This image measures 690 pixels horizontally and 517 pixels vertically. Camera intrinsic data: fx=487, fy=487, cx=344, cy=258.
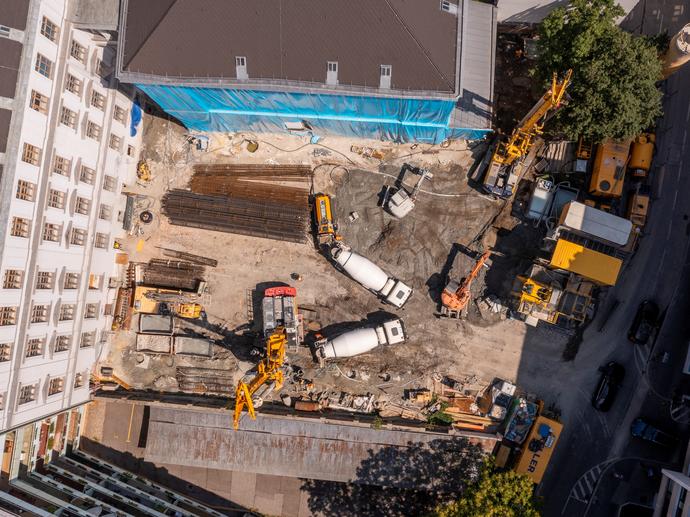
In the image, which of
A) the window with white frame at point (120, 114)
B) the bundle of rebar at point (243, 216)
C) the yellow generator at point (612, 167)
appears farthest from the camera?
the bundle of rebar at point (243, 216)

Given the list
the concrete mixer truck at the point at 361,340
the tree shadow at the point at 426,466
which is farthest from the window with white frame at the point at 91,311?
the tree shadow at the point at 426,466

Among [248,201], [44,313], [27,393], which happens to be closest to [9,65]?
[44,313]

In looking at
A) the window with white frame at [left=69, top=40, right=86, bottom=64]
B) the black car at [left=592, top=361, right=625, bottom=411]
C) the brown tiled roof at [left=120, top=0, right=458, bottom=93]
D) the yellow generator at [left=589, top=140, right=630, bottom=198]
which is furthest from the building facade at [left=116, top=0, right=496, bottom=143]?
the black car at [left=592, top=361, right=625, bottom=411]

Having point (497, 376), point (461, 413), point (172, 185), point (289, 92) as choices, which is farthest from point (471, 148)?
point (172, 185)

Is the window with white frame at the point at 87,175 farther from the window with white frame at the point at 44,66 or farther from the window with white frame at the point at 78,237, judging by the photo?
the window with white frame at the point at 44,66

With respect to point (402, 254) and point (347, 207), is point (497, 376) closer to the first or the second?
point (402, 254)

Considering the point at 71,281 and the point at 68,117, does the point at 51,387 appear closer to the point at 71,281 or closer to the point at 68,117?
the point at 71,281

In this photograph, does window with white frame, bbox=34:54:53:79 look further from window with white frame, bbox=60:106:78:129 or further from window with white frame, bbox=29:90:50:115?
window with white frame, bbox=60:106:78:129
